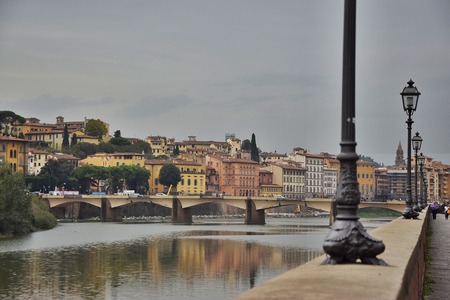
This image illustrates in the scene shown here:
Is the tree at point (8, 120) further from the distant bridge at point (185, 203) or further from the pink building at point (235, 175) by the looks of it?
the distant bridge at point (185, 203)

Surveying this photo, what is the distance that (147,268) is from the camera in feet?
86.3

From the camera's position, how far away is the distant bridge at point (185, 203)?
62.1 m

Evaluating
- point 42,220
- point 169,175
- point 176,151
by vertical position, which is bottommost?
point 42,220

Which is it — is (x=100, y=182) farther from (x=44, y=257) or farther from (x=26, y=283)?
(x=26, y=283)

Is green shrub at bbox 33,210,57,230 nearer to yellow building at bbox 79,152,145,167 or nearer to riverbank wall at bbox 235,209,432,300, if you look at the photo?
riverbank wall at bbox 235,209,432,300

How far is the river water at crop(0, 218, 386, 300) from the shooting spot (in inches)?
818

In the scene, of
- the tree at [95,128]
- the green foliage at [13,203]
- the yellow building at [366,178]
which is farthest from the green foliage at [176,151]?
the green foliage at [13,203]

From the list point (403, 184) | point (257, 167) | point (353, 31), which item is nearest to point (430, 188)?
point (403, 184)

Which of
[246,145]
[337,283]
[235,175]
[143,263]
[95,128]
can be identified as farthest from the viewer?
[246,145]

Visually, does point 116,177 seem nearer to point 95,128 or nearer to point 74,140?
point 74,140

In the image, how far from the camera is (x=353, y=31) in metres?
5.27

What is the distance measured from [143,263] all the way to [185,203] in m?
37.3

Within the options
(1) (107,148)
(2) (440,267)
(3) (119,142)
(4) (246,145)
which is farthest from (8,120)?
(2) (440,267)

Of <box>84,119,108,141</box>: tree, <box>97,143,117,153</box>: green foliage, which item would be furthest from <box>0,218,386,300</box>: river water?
<box>84,119,108,141</box>: tree
